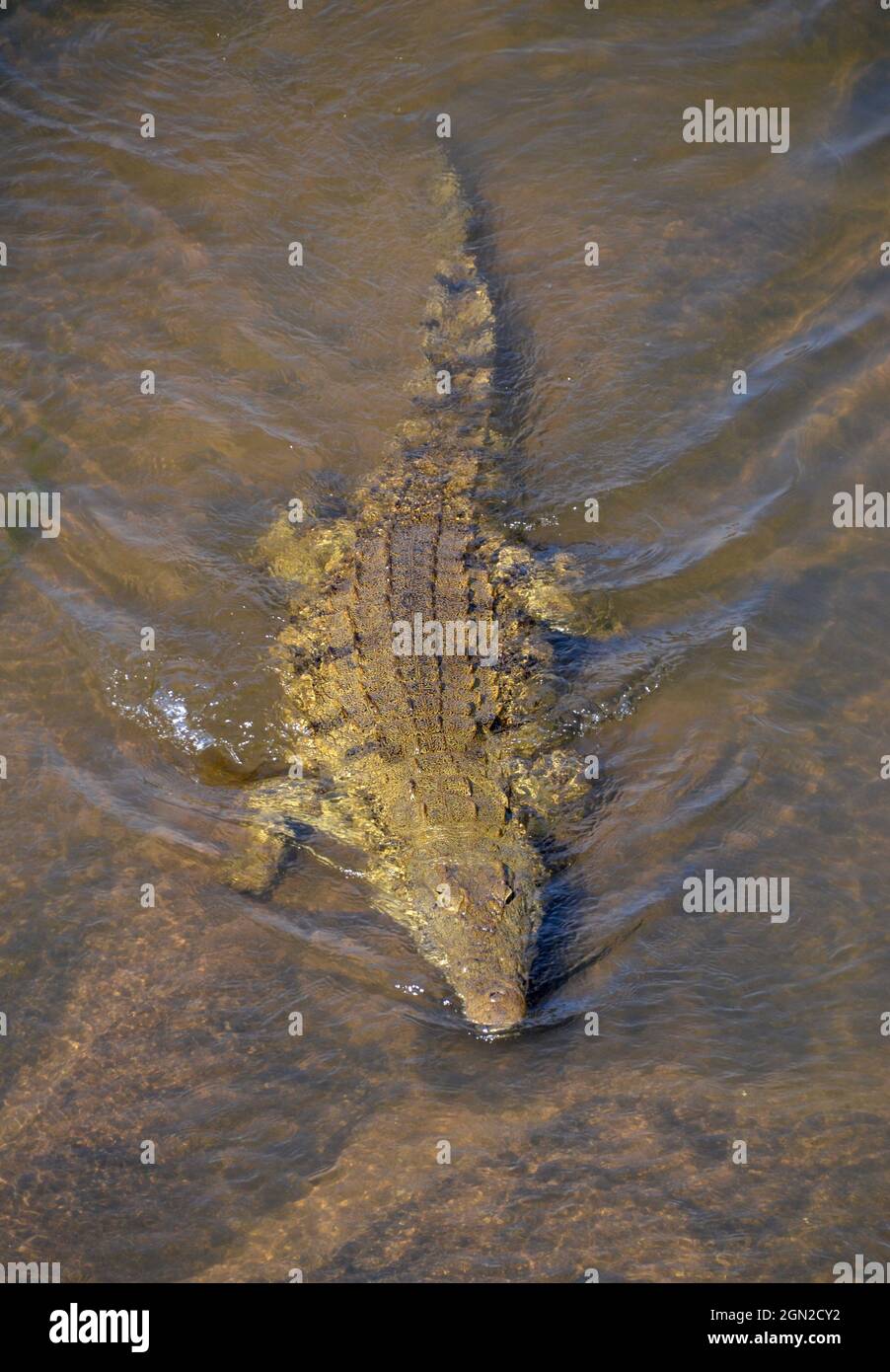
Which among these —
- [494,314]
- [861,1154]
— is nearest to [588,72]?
[494,314]

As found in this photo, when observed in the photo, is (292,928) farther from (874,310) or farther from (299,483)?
(874,310)

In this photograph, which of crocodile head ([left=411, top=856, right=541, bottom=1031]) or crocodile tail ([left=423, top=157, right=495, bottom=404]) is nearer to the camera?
crocodile head ([left=411, top=856, right=541, bottom=1031])

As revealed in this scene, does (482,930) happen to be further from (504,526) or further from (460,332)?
(460,332)

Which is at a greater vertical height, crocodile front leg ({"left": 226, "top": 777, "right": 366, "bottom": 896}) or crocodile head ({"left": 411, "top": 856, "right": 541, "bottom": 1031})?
crocodile front leg ({"left": 226, "top": 777, "right": 366, "bottom": 896})

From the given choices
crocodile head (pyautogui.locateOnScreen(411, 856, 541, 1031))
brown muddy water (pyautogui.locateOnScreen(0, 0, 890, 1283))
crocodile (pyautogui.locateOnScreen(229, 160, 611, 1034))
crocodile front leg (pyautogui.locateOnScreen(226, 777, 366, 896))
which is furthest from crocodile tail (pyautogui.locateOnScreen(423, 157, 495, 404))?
crocodile head (pyautogui.locateOnScreen(411, 856, 541, 1031))

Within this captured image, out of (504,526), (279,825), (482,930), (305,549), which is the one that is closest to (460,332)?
(504,526)

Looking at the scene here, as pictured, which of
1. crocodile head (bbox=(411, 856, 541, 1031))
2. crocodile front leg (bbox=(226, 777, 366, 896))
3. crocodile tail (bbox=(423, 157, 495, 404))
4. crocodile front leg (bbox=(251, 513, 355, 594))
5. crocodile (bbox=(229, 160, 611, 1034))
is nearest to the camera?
crocodile head (bbox=(411, 856, 541, 1031))

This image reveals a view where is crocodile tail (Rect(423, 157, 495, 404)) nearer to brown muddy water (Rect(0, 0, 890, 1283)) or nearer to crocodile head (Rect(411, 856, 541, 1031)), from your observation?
brown muddy water (Rect(0, 0, 890, 1283))
